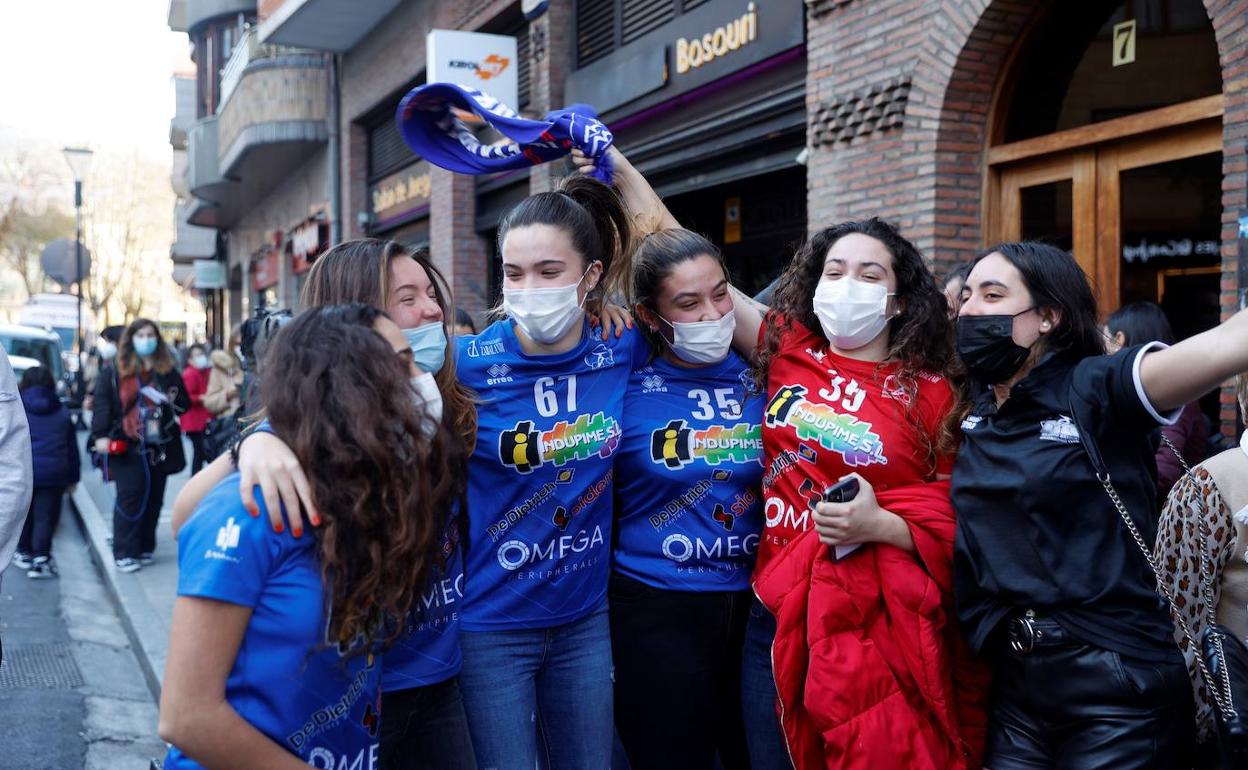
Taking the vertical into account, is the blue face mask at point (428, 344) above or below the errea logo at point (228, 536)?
above

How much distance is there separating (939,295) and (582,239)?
103 cm

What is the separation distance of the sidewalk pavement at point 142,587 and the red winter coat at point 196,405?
953mm

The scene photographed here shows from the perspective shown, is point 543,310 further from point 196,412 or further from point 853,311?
point 196,412

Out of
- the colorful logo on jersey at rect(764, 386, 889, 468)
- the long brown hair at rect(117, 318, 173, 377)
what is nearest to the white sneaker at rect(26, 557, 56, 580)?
the long brown hair at rect(117, 318, 173, 377)

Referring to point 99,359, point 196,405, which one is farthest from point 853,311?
point 99,359

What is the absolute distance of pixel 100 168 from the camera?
52.5 metres

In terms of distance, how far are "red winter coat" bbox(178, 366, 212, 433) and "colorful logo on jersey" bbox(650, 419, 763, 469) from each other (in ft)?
28.9

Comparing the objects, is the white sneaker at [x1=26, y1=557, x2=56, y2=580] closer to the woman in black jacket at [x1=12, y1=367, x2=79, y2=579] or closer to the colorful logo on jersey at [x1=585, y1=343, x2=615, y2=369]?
the woman in black jacket at [x1=12, y1=367, x2=79, y2=579]

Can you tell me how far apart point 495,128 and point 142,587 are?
19.4 ft

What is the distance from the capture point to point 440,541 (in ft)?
8.12

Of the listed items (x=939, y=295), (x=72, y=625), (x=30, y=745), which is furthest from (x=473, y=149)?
(x=72, y=625)

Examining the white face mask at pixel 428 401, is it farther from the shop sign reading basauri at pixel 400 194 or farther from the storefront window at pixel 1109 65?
the shop sign reading basauri at pixel 400 194

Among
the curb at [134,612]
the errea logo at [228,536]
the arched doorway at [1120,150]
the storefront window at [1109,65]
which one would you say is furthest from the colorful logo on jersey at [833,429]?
the curb at [134,612]

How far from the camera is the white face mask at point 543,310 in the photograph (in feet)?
9.78
